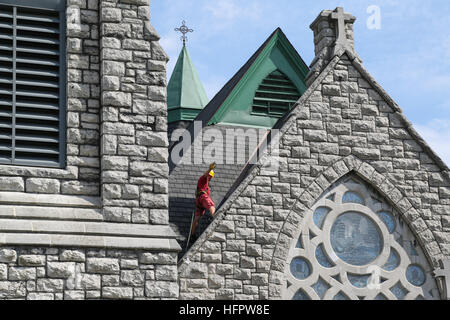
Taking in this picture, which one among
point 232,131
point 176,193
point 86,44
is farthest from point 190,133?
point 86,44

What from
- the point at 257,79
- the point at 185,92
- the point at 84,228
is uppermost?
the point at 185,92

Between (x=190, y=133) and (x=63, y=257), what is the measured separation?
9951 millimetres

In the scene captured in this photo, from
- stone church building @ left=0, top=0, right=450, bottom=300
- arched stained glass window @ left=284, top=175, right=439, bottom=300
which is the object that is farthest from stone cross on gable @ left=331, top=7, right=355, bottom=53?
arched stained glass window @ left=284, top=175, right=439, bottom=300

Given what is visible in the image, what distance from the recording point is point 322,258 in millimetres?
15531

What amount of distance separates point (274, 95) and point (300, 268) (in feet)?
22.1

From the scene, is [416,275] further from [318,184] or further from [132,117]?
[132,117]

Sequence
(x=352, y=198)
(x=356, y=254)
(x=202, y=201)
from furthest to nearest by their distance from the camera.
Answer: (x=202, y=201) < (x=352, y=198) < (x=356, y=254)

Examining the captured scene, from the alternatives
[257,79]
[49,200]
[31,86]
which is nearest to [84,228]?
[49,200]

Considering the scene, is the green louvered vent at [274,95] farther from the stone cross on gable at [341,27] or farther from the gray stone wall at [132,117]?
the gray stone wall at [132,117]

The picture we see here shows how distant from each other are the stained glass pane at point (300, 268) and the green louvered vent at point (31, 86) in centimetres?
462

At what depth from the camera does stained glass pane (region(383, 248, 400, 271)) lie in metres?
15.8

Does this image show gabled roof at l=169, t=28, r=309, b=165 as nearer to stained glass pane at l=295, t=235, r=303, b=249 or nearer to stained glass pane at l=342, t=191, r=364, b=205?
stained glass pane at l=342, t=191, r=364, b=205

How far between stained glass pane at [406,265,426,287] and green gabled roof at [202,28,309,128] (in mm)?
6107
